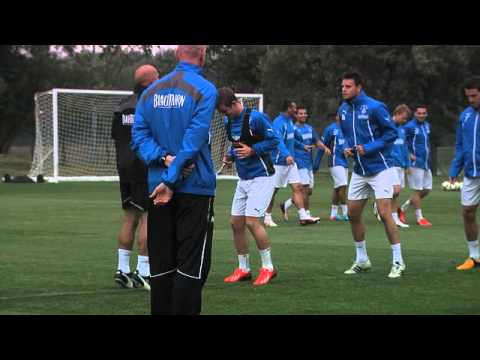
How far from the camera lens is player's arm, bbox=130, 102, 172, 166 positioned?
6844 millimetres

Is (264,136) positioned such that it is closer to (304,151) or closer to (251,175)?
(251,175)

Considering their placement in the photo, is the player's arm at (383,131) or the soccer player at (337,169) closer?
the player's arm at (383,131)

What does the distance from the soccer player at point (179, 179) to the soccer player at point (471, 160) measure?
5.77 meters

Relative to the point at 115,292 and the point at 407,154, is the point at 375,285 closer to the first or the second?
the point at 115,292

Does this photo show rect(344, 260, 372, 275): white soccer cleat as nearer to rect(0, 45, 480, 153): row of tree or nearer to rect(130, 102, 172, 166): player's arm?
rect(130, 102, 172, 166): player's arm

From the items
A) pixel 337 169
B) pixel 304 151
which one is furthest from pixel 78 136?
pixel 337 169

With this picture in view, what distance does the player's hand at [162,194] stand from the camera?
6668 mm

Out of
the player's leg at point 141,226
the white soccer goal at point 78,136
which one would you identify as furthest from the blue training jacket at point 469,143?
the white soccer goal at point 78,136

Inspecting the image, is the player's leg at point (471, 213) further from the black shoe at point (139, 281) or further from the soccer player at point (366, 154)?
the black shoe at point (139, 281)

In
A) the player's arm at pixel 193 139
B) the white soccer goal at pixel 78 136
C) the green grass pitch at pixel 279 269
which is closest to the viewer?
the player's arm at pixel 193 139

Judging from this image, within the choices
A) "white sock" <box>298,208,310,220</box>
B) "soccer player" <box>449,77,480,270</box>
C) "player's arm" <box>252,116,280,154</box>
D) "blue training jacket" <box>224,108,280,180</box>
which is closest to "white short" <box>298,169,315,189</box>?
"white sock" <box>298,208,310,220</box>

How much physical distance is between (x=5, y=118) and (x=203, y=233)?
5533 centimetres

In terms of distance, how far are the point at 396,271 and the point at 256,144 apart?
89.4 inches
